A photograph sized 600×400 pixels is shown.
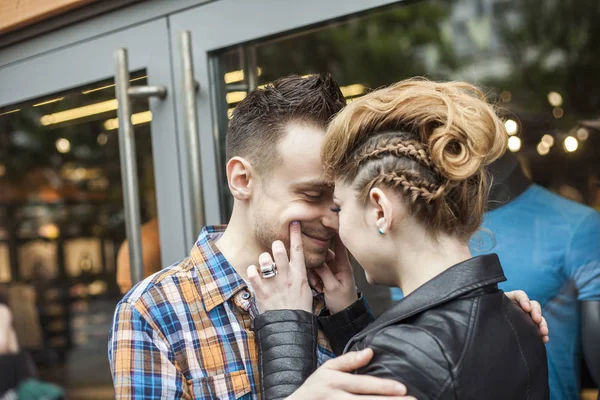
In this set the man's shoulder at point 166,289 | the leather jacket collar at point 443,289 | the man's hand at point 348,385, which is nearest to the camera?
the man's hand at point 348,385

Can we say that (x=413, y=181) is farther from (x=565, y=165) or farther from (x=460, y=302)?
(x=565, y=165)

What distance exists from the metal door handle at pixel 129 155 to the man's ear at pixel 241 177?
563 mm

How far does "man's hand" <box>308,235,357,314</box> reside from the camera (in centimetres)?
163

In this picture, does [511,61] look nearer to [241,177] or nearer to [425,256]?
[241,177]

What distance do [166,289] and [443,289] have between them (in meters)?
0.59

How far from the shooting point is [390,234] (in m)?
1.24

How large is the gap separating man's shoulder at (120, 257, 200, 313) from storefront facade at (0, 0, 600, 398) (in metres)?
0.60

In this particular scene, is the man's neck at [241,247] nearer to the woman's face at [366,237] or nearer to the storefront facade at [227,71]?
the woman's face at [366,237]

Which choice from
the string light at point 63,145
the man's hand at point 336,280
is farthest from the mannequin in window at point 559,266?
the string light at point 63,145

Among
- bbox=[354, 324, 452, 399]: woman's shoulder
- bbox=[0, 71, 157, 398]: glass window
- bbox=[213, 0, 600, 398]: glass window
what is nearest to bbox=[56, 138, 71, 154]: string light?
bbox=[0, 71, 157, 398]: glass window

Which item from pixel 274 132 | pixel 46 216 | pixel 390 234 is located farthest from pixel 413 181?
pixel 46 216

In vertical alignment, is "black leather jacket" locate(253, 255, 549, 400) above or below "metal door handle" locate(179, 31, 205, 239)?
below

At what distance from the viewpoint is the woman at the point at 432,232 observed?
1.12m

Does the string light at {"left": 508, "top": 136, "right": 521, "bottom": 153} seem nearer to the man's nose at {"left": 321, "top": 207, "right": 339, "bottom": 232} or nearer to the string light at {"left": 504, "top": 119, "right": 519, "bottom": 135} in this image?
the string light at {"left": 504, "top": 119, "right": 519, "bottom": 135}
